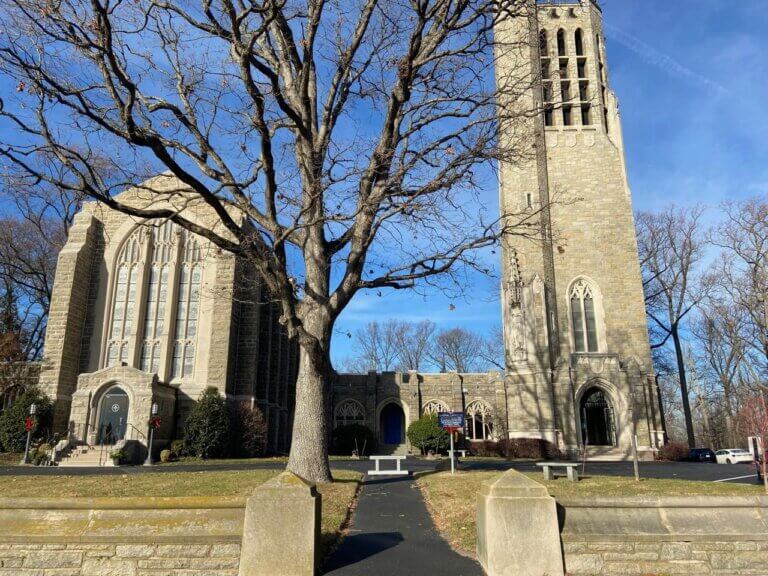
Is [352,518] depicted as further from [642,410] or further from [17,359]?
[17,359]

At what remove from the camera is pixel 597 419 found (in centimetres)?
2745

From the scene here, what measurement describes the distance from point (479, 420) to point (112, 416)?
911 inches

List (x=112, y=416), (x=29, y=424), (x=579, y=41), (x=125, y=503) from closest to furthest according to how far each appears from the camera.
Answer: (x=125, y=503) → (x=29, y=424) → (x=112, y=416) → (x=579, y=41)

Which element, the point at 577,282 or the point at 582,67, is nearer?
the point at 577,282

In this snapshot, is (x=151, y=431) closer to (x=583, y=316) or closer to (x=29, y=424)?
(x=29, y=424)

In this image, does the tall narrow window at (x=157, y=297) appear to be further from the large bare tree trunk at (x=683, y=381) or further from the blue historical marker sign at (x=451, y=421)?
the large bare tree trunk at (x=683, y=381)

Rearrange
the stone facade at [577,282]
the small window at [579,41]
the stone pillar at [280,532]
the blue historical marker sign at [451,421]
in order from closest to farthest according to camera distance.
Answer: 1. the stone pillar at [280,532]
2. the blue historical marker sign at [451,421]
3. the stone facade at [577,282]
4. the small window at [579,41]

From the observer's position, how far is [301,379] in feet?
35.7

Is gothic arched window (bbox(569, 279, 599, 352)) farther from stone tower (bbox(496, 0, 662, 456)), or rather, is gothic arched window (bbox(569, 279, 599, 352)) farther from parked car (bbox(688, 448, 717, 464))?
parked car (bbox(688, 448, 717, 464))

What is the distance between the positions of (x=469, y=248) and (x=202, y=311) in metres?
20.0

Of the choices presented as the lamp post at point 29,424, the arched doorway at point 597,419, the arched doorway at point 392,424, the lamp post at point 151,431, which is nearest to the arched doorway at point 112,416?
the lamp post at point 151,431

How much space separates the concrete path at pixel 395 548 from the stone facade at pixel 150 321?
1882cm

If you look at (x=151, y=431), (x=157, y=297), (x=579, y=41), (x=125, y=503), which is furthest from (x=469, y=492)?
(x=579, y=41)

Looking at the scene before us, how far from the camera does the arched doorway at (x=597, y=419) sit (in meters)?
27.1
